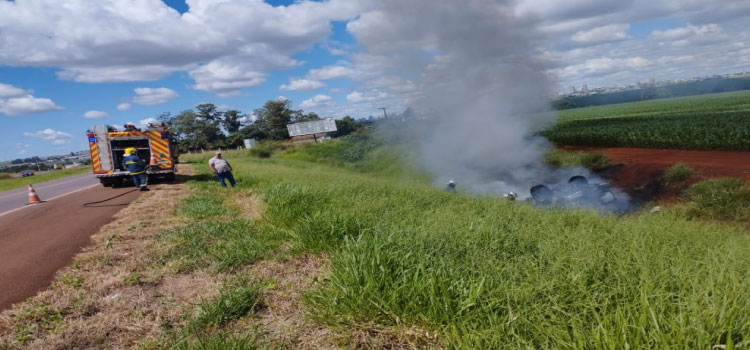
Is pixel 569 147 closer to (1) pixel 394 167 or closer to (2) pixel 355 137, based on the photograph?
(1) pixel 394 167

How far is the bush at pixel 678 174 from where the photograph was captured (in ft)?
39.3

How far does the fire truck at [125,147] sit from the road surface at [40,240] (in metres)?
3.63

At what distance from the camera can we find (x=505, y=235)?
4.18 m

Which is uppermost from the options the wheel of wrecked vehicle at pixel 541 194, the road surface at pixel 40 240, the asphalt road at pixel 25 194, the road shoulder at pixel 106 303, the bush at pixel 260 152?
the bush at pixel 260 152

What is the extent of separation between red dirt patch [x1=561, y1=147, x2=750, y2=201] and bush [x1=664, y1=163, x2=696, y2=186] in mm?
240

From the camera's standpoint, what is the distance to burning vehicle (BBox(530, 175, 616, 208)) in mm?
10641

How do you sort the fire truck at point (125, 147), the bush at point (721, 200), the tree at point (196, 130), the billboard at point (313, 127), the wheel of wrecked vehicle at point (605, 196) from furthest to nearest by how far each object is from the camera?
1. the tree at point (196, 130)
2. the billboard at point (313, 127)
3. the fire truck at point (125, 147)
4. the wheel of wrecked vehicle at point (605, 196)
5. the bush at point (721, 200)

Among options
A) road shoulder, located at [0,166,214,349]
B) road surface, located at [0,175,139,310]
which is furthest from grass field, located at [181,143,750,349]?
road surface, located at [0,175,139,310]

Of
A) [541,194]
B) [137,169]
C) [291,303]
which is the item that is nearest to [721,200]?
[541,194]

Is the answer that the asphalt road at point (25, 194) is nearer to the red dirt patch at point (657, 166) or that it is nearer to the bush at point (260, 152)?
the red dirt patch at point (657, 166)

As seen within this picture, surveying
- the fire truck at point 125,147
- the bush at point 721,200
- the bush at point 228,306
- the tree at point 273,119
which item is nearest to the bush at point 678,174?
the bush at point 721,200

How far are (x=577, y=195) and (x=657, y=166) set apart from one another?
5532 mm

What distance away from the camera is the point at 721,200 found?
9.16m

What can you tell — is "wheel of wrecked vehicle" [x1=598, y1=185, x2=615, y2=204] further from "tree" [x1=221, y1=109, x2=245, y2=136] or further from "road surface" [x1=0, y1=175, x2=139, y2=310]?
"tree" [x1=221, y1=109, x2=245, y2=136]
